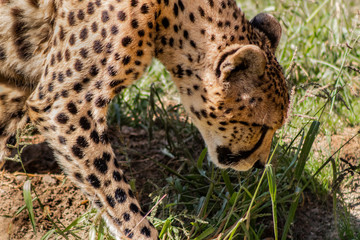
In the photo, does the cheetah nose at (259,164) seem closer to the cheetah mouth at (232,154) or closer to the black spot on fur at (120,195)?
the cheetah mouth at (232,154)


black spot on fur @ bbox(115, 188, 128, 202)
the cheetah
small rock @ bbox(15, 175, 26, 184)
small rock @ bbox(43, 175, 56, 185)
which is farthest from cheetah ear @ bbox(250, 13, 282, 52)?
small rock @ bbox(15, 175, 26, 184)

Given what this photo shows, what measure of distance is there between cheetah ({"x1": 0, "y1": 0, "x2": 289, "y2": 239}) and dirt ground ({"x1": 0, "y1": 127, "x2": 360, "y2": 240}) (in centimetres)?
51

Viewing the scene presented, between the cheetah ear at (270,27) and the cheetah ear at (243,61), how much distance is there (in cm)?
63

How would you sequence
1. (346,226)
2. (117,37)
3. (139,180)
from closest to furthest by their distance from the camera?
(117,37)
(346,226)
(139,180)

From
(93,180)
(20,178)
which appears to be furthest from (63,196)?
(93,180)

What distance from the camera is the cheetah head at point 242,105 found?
10.5ft

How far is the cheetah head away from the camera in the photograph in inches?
126

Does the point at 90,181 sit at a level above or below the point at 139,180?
above

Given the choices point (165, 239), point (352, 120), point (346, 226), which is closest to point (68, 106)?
point (165, 239)

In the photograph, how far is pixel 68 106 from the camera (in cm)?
309

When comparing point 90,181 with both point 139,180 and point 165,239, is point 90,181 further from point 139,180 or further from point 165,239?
point 139,180

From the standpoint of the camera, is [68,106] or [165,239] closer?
[68,106]

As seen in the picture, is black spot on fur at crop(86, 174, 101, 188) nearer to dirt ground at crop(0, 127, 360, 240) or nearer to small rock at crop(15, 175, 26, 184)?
dirt ground at crop(0, 127, 360, 240)

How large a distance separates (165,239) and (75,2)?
170 cm
